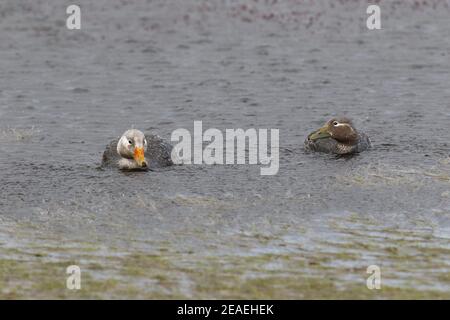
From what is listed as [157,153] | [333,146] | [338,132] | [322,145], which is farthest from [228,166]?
[338,132]

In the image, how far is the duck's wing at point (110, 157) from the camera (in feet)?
61.8

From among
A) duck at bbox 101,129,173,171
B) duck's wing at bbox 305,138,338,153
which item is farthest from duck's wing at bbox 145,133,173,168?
duck's wing at bbox 305,138,338,153

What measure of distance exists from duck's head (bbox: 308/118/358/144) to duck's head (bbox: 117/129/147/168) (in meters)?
3.65

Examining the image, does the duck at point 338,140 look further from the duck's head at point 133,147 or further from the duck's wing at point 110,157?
the duck's wing at point 110,157

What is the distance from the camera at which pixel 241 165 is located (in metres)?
19.1

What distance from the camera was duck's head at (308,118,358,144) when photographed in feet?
65.3

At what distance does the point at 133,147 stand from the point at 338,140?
4250 millimetres

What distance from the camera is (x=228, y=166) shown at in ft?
62.3

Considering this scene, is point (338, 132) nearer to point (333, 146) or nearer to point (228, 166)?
point (333, 146)

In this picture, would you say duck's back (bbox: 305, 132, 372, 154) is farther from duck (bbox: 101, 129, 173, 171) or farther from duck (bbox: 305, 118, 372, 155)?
duck (bbox: 101, 129, 173, 171)

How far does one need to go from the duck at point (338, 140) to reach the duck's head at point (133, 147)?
11.7ft

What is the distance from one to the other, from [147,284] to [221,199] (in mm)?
4139
